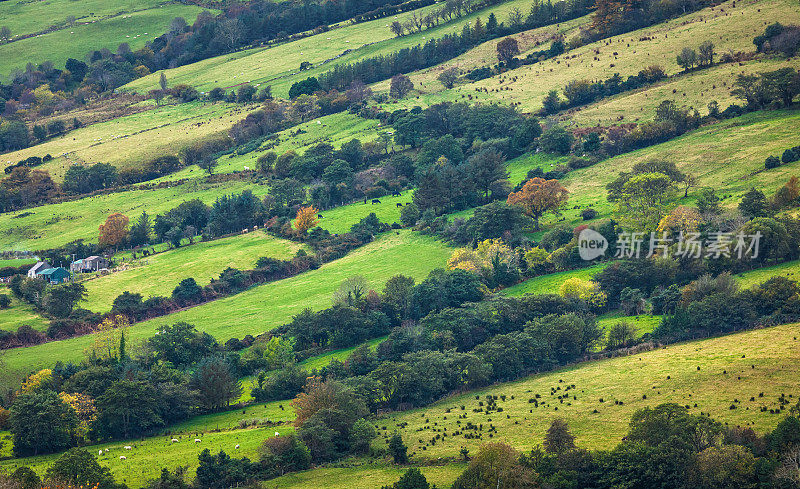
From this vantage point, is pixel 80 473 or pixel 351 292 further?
pixel 351 292

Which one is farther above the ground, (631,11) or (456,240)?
(631,11)

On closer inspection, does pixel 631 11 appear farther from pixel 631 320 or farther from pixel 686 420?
pixel 686 420

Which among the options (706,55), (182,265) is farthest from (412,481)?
(706,55)

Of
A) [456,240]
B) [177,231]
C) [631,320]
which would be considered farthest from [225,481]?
[177,231]

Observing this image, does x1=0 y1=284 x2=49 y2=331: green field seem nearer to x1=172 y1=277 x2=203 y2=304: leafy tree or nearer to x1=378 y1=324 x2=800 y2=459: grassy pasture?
x1=172 y1=277 x2=203 y2=304: leafy tree

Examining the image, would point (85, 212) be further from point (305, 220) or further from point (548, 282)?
point (548, 282)

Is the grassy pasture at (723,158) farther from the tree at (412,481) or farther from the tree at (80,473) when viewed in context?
the tree at (80,473)

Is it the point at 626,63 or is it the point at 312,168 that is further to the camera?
the point at 626,63
